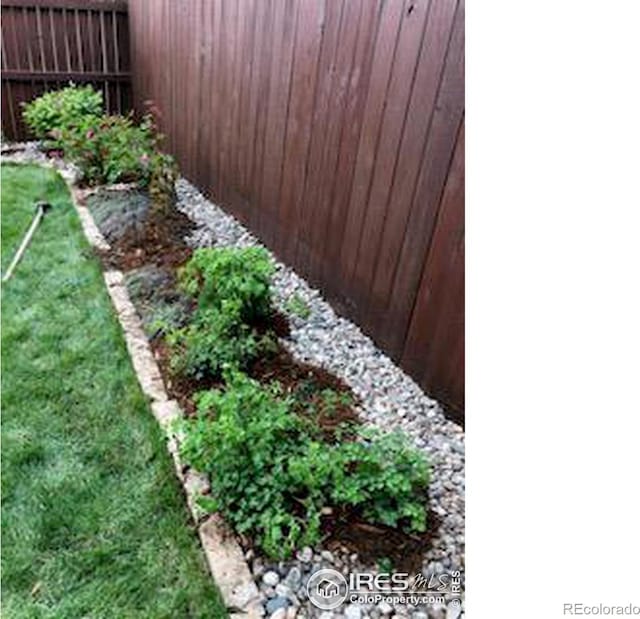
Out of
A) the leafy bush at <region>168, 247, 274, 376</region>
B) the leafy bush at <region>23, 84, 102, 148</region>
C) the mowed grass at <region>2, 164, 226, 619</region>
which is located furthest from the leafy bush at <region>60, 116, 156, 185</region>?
the leafy bush at <region>168, 247, 274, 376</region>

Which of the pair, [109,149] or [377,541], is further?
[109,149]

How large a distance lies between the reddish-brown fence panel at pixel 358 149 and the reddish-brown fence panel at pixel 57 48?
2158 millimetres

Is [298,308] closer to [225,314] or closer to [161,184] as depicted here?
[225,314]

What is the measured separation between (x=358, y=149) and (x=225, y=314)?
33.7 inches

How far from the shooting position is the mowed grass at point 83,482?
152cm

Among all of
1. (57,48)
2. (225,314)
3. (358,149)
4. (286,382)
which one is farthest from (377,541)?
(57,48)

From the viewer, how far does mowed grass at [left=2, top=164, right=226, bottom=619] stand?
4.97 ft

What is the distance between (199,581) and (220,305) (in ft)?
3.91

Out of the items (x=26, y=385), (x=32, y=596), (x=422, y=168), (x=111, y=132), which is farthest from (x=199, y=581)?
(x=111, y=132)

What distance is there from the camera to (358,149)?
96.7 inches

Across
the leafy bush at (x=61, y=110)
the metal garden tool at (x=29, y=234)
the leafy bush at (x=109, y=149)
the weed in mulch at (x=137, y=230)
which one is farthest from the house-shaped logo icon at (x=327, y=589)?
the leafy bush at (x=61, y=110)

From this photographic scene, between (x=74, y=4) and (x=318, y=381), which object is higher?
(x=74, y=4)
